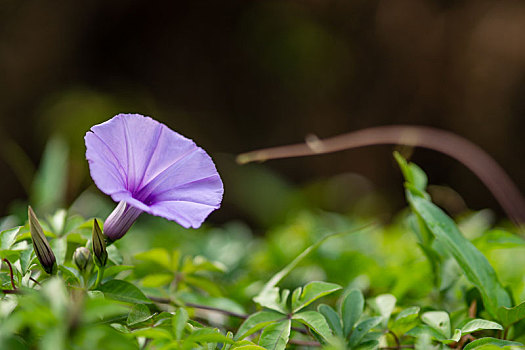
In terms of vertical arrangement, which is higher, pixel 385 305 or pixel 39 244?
pixel 39 244

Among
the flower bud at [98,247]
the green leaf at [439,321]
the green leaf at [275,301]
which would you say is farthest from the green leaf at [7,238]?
the green leaf at [439,321]

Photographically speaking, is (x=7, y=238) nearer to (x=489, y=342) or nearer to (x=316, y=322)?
(x=316, y=322)

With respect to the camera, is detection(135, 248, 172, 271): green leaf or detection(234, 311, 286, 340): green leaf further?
detection(135, 248, 172, 271): green leaf

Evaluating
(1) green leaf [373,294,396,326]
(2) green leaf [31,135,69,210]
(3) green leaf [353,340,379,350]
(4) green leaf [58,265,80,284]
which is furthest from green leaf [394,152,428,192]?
(2) green leaf [31,135,69,210]

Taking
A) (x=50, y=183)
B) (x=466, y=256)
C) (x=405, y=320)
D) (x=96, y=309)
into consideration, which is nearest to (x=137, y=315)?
(x=96, y=309)

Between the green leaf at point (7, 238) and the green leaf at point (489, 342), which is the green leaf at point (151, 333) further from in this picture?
the green leaf at point (489, 342)

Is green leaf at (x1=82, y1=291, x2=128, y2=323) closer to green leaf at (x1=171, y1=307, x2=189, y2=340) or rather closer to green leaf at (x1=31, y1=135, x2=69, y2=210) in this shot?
green leaf at (x1=171, y1=307, x2=189, y2=340)
